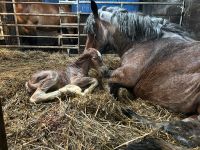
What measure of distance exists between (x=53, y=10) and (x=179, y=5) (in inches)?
128

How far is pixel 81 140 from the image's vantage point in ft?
9.01

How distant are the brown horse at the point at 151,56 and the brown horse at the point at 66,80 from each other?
0.37 metres

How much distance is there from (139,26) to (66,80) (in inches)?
55.0

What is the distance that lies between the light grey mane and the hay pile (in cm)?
93

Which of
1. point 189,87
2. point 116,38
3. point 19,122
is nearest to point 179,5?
point 116,38

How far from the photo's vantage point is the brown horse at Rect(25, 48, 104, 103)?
3.86m

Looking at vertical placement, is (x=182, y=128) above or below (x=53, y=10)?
below

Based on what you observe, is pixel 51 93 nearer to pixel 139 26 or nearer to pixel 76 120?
pixel 76 120

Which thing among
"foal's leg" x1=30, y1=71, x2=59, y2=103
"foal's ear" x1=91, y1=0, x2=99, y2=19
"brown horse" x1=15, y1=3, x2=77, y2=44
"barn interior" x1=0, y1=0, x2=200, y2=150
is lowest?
"barn interior" x1=0, y1=0, x2=200, y2=150

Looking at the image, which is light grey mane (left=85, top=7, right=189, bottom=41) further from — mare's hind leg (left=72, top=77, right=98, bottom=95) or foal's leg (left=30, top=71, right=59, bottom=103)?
foal's leg (left=30, top=71, right=59, bottom=103)

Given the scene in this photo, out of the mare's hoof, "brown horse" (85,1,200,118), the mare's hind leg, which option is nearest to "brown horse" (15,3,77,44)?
"brown horse" (85,1,200,118)

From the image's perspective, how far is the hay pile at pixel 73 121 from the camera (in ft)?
9.02

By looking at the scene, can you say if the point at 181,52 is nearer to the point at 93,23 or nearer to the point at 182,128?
the point at 182,128

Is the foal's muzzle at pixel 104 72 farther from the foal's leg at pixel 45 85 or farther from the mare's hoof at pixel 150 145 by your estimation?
the mare's hoof at pixel 150 145
